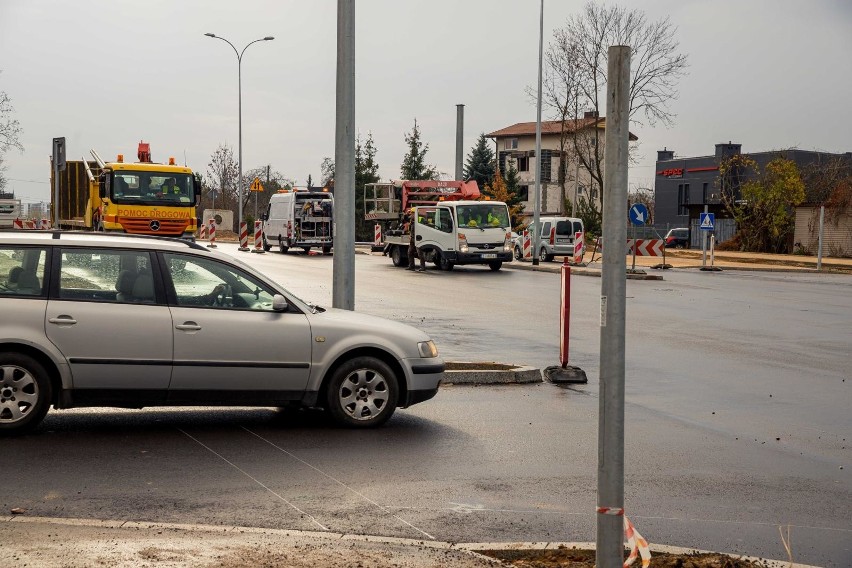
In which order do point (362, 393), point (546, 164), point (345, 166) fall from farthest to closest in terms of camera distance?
1. point (546, 164)
2. point (345, 166)
3. point (362, 393)

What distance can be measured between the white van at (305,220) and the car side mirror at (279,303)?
37.6 metres

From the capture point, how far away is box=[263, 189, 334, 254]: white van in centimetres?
4672

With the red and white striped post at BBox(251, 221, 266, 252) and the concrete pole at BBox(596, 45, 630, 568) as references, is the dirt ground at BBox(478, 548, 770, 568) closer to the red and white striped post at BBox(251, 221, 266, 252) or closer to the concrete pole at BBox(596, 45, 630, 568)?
the concrete pole at BBox(596, 45, 630, 568)

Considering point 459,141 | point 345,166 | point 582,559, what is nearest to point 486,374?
point 345,166

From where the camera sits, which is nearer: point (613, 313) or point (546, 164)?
point (613, 313)

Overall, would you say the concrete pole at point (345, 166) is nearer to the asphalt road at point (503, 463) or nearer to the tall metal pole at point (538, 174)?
the asphalt road at point (503, 463)

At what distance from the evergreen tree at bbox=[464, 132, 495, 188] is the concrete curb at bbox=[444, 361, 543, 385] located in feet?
265

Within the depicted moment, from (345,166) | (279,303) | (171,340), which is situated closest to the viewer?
(171,340)

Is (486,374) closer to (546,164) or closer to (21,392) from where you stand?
(21,392)

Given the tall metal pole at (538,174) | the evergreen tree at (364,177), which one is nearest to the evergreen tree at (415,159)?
the evergreen tree at (364,177)

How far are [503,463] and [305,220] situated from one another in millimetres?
39143

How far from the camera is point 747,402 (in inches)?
457

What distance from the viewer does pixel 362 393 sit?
9.39m

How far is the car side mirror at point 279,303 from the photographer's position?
9.14 metres
